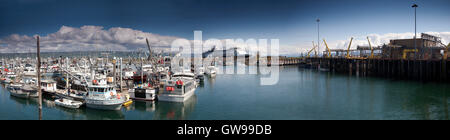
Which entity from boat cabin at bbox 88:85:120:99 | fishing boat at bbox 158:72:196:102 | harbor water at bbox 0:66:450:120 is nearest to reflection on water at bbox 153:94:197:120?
harbor water at bbox 0:66:450:120

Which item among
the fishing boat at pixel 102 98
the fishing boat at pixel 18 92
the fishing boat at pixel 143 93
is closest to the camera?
the fishing boat at pixel 102 98

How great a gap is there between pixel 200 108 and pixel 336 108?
12.9 meters

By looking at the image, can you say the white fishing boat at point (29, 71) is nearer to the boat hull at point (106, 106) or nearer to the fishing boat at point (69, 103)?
the fishing boat at point (69, 103)

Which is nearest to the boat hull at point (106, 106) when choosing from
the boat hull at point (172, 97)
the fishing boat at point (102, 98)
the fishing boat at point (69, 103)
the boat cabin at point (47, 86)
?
the fishing boat at point (102, 98)

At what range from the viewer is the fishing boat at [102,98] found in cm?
2142

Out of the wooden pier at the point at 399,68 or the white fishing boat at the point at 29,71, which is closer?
the wooden pier at the point at 399,68

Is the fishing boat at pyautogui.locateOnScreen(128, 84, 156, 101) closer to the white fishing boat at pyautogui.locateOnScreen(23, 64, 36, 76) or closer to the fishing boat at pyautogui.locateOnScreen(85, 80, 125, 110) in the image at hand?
the fishing boat at pyautogui.locateOnScreen(85, 80, 125, 110)

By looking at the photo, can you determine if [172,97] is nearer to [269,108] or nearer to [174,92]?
[174,92]

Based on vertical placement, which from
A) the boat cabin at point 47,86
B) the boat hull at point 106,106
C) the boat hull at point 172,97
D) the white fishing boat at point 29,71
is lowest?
the boat hull at point 106,106

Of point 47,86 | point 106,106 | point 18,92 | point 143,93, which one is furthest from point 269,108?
point 18,92

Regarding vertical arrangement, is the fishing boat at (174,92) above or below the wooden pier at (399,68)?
below

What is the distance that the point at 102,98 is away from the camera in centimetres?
2175
